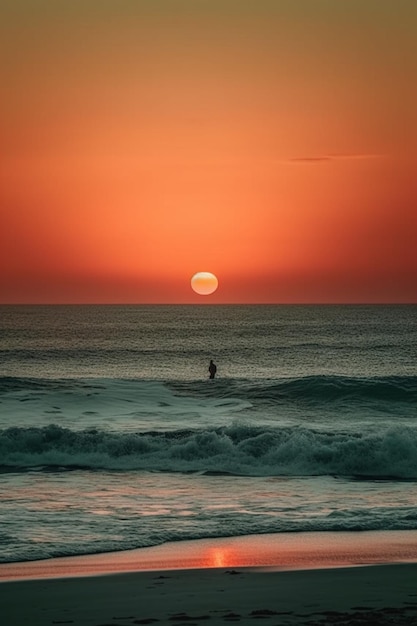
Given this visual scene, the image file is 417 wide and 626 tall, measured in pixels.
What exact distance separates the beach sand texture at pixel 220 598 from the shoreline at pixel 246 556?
1.41 feet

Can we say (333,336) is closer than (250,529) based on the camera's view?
No

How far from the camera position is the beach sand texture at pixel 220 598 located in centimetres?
937

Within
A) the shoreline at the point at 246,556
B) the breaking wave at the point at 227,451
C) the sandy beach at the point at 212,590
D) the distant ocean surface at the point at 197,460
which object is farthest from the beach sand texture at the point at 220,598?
the breaking wave at the point at 227,451

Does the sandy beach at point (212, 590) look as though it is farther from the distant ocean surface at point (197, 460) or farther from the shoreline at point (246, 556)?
the distant ocean surface at point (197, 460)

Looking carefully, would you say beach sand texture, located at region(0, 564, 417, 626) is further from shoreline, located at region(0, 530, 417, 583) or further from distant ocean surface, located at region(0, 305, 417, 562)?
distant ocean surface, located at region(0, 305, 417, 562)

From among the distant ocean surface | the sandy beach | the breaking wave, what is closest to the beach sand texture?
the sandy beach

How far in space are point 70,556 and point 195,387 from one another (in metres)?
32.6

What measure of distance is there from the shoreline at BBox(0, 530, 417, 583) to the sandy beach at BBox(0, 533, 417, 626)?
0.09ft

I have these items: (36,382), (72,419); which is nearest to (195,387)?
(36,382)

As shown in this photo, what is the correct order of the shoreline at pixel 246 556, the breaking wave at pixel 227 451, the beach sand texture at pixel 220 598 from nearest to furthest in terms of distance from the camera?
the beach sand texture at pixel 220 598
the shoreline at pixel 246 556
the breaking wave at pixel 227 451

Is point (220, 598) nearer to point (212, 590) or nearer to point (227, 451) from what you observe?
point (212, 590)

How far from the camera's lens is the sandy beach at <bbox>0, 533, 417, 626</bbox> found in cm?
944

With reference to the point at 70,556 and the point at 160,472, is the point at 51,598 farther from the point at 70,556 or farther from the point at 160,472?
the point at 160,472

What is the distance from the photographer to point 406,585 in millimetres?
10758
